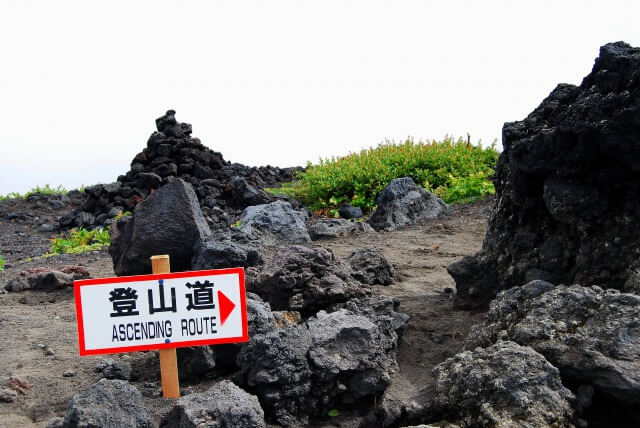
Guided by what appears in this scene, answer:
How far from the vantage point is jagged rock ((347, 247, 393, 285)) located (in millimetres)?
6246

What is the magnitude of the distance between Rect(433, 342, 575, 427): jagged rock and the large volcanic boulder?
3.73 feet

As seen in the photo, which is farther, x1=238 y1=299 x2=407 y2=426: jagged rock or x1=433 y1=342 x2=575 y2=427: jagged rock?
x1=238 y1=299 x2=407 y2=426: jagged rock

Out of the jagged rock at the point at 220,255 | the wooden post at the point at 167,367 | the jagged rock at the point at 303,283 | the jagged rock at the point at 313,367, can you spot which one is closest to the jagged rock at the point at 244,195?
the jagged rock at the point at 220,255

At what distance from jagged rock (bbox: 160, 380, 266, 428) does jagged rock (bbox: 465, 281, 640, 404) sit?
150 cm

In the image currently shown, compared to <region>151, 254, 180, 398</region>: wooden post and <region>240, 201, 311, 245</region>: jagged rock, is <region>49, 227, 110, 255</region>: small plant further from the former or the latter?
<region>151, 254, 180, 398</region>: wooden post

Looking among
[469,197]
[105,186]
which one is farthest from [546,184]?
[105,186]

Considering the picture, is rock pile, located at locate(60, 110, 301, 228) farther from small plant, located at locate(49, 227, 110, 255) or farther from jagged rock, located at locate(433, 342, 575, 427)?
jagged rock, located at locate(433, 342, 575, 427)

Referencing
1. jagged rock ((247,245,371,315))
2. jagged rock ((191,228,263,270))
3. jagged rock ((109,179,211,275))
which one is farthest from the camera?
jagged rock ((109,179,211,275))

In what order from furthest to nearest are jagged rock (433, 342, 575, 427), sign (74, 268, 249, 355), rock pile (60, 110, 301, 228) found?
rock pile (60, 110, 301, 228) → sign (74, 268, 249, 355) → jagged rock (433, 342, 575, 427)

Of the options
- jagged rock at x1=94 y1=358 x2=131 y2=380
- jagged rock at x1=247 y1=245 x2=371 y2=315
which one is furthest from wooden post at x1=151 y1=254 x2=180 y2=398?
jagged rock at x1=247 y1=245 x2=371 y2=315

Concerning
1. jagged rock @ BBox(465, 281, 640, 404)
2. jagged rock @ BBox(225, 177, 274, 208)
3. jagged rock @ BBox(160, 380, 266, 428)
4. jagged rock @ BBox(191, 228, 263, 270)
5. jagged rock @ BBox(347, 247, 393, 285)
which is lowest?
jagged rock @ BBox(160, 380, 266, 428)

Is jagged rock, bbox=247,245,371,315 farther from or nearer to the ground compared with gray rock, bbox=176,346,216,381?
farther from the ground

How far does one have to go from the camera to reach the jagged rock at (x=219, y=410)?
11.8 feet

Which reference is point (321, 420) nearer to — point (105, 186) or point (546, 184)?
point (546, 184)
